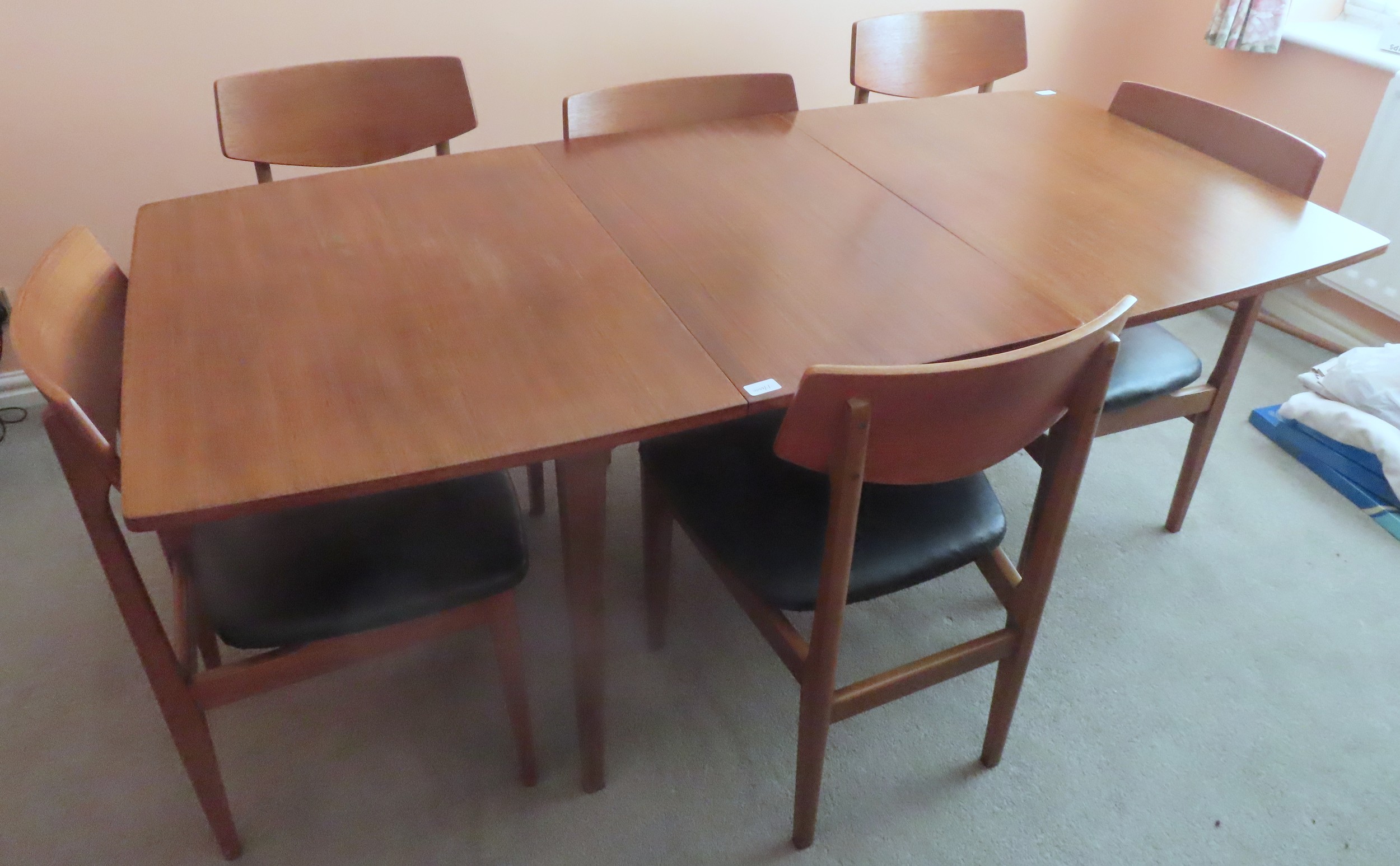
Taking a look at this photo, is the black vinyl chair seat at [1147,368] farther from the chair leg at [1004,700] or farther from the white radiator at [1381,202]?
the white radiator at [1381,202]

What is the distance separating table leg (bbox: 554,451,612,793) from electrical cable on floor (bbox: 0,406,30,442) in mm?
1663

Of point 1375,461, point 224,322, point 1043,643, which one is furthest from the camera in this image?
point 1375,461

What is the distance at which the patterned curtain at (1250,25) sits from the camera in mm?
2361

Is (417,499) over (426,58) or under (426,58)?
under

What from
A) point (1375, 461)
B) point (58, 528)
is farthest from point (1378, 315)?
point (58, 528)

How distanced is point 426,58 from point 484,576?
1.06 m

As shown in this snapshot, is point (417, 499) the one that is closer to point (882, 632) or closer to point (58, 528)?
point (882, 632)

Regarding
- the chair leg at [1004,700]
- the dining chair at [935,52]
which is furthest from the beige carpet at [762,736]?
the dining chair at [935,52]

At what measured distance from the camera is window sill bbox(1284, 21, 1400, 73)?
2264 millimetres

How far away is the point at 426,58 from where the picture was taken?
1.74 m

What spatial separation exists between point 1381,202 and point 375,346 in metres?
2.37

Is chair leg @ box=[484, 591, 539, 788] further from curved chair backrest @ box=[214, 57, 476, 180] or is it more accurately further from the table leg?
curved chair backrest @ box=[214, 57, 476, 180]

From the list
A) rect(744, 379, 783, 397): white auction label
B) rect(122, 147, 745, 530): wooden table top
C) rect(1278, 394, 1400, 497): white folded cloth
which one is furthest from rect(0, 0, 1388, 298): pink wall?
rect(744, 379, 783, 397): white auction label

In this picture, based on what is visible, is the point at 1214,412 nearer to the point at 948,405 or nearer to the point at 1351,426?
the point at 1351,426
